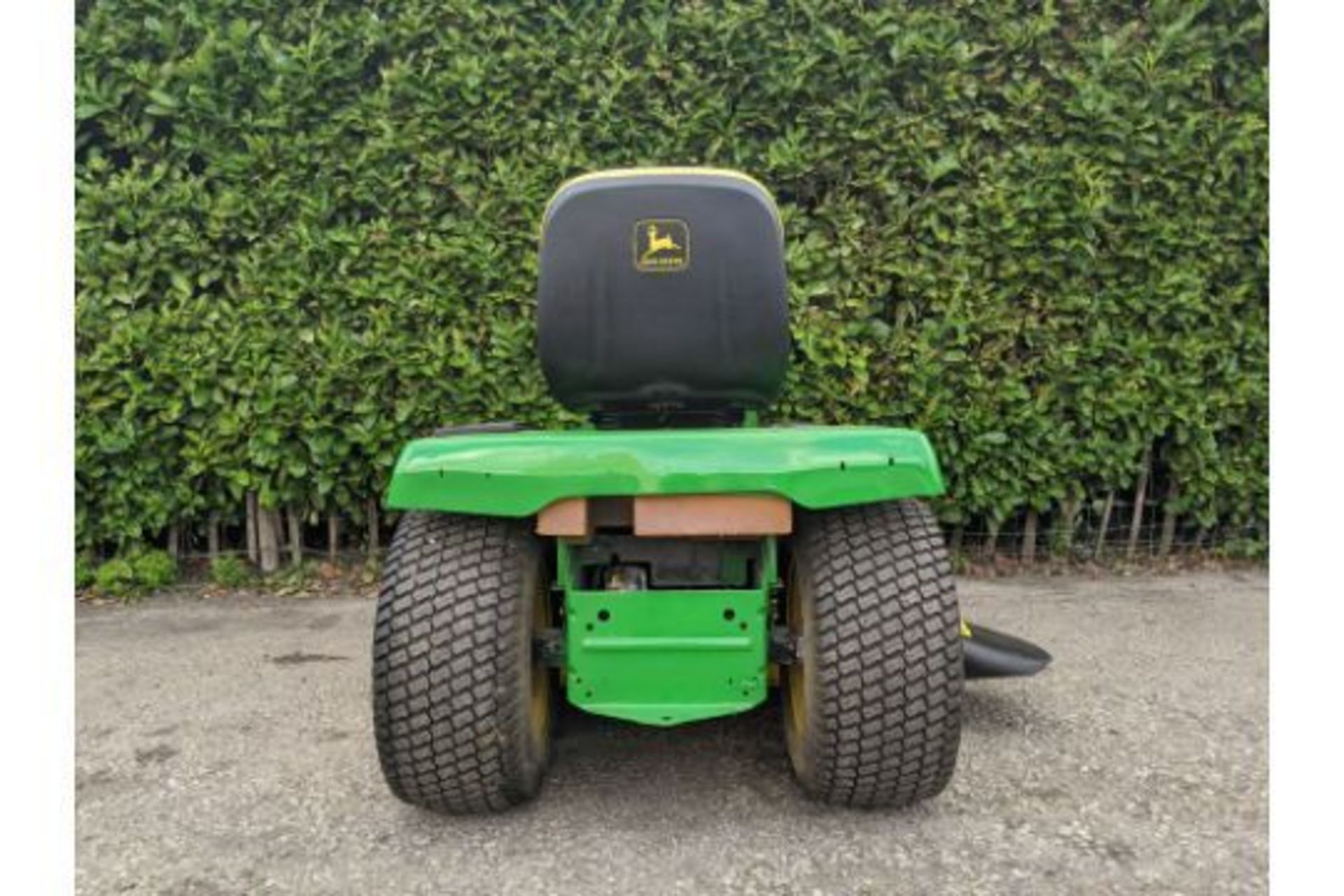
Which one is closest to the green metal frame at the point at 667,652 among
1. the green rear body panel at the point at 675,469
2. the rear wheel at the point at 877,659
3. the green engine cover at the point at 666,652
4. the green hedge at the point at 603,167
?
the green engine cover at the point at 666,652

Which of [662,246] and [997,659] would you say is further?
[997,659]

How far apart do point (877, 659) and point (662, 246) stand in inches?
45.3

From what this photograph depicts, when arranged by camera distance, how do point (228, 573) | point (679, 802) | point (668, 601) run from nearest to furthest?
point (668, 601) < point (679, 802) < point (228, 573)

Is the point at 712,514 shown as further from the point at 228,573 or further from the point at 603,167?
the point at 228,573

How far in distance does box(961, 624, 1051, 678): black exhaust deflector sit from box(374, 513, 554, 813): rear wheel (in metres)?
1.31

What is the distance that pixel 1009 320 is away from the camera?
4043 mm

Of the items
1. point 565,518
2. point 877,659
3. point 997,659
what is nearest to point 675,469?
point 565,518

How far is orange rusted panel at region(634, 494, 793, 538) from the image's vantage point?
70.5 inches

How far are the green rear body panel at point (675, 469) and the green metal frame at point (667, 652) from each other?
0.26 metres

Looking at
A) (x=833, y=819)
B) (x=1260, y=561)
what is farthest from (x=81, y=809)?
(x=1260, y=561)

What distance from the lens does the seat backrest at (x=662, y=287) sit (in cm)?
219

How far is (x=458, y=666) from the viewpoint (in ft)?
6.00

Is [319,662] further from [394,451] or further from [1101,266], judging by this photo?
[1101,266]

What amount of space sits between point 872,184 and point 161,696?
11.8 feet
